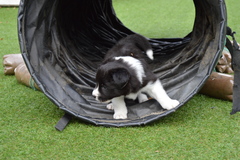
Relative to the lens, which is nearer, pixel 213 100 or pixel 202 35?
pixel 213 100

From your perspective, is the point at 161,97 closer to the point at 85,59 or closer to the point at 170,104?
the point at 170,104

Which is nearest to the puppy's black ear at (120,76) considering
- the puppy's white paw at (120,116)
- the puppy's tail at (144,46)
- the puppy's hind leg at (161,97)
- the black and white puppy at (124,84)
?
the black and white puppy at (124,84)

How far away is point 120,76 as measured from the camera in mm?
3512

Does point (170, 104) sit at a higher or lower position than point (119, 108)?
higher

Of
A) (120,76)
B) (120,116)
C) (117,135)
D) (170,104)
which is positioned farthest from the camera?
(120,116)

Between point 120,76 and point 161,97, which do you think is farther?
point 161,97

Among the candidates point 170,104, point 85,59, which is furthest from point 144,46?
point 170,104

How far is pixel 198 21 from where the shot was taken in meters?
5.43

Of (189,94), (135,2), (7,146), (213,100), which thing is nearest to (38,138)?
(7,146)

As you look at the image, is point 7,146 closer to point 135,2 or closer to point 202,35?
point 202,35

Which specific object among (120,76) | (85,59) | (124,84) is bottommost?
(85,59)

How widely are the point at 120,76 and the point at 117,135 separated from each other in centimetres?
69

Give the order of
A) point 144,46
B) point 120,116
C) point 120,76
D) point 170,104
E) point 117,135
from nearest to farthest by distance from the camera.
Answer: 1. point 120,76
2. point 117,135
3. point 170,104
4. point 120,116
5. point 144,46

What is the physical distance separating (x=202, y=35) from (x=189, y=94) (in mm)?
1596
